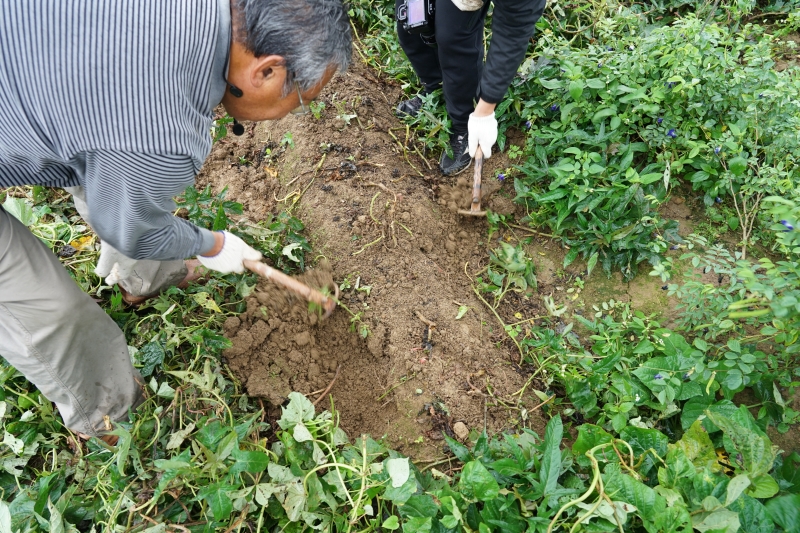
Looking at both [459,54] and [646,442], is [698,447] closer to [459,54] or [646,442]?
[646,442]

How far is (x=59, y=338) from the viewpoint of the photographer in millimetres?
1644

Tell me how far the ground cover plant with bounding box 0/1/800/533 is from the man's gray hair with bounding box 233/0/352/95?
3.30 ft

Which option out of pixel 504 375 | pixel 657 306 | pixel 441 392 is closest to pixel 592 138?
pixel 657 306

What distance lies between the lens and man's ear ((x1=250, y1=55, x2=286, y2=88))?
1.30 m

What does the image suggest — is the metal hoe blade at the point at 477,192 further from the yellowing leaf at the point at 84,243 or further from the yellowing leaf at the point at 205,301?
the yellowing leaf at the point at 84,243

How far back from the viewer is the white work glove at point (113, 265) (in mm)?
2096

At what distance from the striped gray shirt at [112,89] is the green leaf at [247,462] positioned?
2.46ft

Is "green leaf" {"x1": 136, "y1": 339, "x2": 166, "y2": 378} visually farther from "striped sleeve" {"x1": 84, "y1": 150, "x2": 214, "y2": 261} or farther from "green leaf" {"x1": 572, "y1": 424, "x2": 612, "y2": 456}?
"green leaf" {"x1": 572, "y1": 424, "x2": 612, "y2": 456}

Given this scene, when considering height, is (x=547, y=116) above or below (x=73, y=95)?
below

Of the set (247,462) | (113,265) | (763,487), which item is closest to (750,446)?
(763,487)

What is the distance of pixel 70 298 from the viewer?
5.37 ft

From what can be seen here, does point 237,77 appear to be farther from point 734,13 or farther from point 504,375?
point 734,13

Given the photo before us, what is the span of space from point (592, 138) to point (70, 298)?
219 centimetres

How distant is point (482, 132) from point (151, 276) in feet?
5.20
